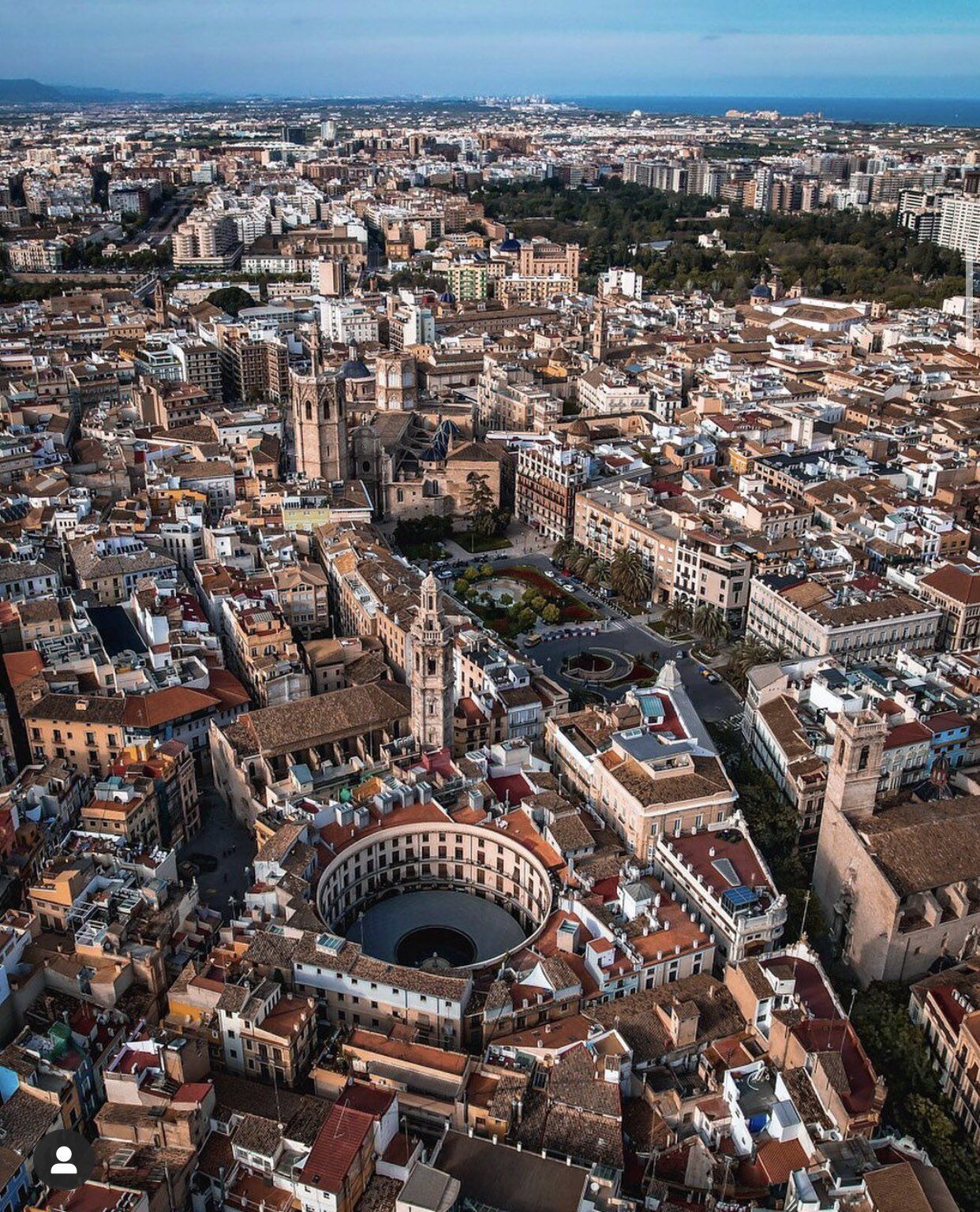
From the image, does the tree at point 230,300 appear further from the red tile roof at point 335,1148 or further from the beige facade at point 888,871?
the red tile roof at point 335,1148

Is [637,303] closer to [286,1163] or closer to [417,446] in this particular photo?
[417,446]

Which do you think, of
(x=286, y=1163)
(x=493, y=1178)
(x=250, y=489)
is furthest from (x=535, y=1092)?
(x=250, y=489)

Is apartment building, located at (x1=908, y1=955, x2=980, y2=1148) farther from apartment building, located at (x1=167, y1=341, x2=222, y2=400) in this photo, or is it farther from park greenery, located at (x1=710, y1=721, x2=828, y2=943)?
apartment building, located at (x1=167, y1=341, x2=222, y2=400)

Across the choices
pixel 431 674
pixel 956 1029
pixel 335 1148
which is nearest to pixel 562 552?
pixel 431 674

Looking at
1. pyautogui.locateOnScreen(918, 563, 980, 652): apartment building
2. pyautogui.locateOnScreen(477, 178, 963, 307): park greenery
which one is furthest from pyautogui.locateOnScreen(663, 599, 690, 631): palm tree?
pyautogui.locateOnScreen(477, 178, 963, 307): park greenery

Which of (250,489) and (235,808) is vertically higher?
(250,489)

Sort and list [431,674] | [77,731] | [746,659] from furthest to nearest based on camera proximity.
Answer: [746,659]
[77,731]
[431,674]

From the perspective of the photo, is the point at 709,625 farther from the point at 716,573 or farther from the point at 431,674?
the point at 431,674
